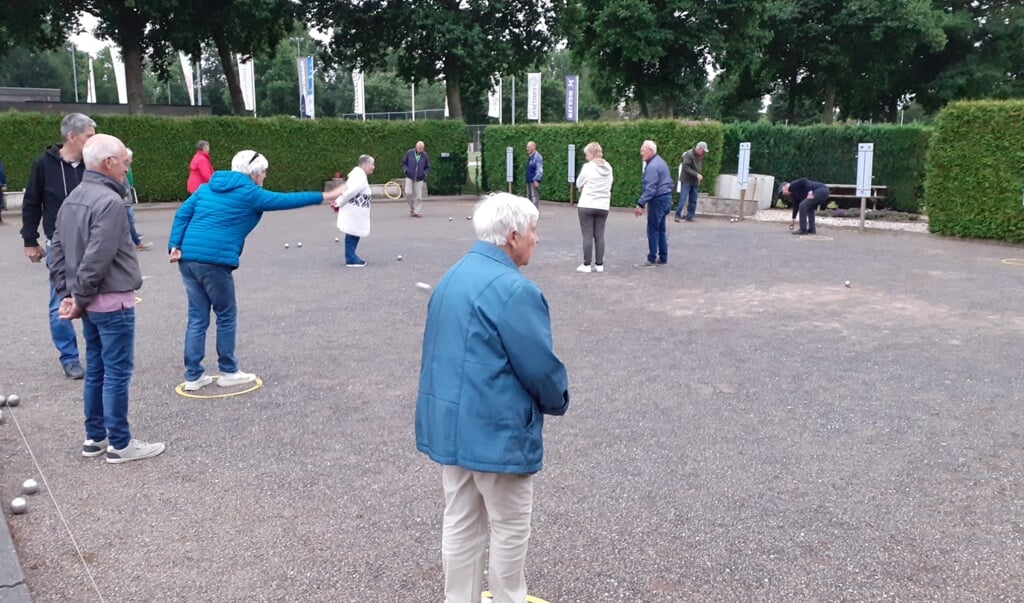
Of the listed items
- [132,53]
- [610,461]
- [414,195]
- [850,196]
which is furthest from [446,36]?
[610,461]

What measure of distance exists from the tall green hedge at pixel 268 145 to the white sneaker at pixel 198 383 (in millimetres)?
20494

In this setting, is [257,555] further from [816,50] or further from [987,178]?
[816,50]

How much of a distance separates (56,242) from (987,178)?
15.7 m

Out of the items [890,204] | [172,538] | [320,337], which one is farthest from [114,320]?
[890,204]

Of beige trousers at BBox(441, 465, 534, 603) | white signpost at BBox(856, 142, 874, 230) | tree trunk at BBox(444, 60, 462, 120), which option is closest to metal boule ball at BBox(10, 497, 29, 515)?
beige trousers at BBox(441, 465, 534, 603)

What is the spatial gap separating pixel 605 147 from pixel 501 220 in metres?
21.5

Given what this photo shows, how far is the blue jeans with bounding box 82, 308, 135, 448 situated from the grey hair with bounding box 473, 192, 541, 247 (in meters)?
2.72

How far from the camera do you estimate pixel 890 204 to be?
21.6 meters

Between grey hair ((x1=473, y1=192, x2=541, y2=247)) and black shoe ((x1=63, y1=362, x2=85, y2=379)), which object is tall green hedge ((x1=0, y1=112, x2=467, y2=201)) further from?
grey hair ((x1=473, y1=192, x2=541, y2=247))

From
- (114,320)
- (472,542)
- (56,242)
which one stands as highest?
(56,242)

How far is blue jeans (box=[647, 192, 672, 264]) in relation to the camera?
11648 mm

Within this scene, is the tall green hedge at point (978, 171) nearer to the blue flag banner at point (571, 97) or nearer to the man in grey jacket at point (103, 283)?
the man in grey jacket at point (103, 283)

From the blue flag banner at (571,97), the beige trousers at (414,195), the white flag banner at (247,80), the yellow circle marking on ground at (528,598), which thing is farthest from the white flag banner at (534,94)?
the yellow circle marking on ground at (528,598)

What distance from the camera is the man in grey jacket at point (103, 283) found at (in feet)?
14.3
